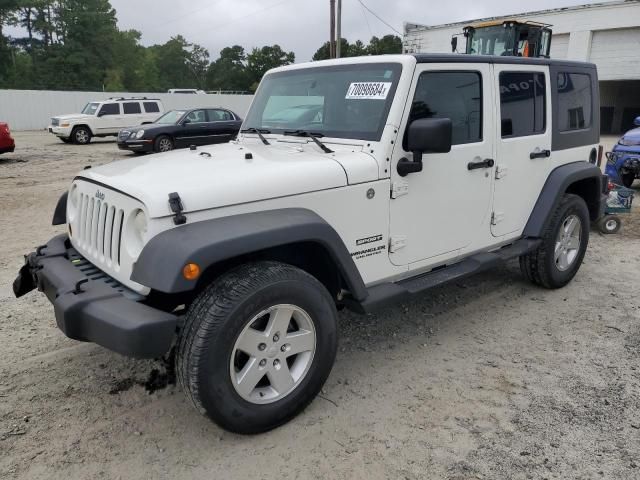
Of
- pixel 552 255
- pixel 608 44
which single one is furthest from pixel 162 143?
pixel 608 44

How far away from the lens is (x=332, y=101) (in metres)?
3.64

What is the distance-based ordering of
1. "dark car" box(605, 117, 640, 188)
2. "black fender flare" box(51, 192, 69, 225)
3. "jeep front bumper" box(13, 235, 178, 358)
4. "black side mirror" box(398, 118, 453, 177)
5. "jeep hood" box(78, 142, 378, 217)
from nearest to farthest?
"jeep front bumper" box(13, 235, 178, 358) → "jeep hood" box(78, 142, 378, 217) → "black side mirror" box(398, 118, 453, 177) → "black fender flare" box(51, 192, 69, 225) → "dark car" box(605, 117, 640, 188)

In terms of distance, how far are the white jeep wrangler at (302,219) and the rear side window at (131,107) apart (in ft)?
60.2

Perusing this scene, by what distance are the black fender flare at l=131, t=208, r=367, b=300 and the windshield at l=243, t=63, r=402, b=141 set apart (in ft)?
2.73

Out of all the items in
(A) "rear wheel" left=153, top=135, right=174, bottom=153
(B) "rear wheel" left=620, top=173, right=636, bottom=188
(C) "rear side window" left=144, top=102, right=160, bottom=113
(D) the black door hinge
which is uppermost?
(C) "rear side window" left=144, top=102, right=160, bottom=113

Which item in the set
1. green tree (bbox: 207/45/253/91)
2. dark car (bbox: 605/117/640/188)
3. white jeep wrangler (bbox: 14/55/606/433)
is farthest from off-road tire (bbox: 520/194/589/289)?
green tree (bbox: 207/45/253/91)

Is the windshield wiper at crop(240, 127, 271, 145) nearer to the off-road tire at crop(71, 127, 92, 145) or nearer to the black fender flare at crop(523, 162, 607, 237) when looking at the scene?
the black fender flare at crop(523, 162, 607, 237)

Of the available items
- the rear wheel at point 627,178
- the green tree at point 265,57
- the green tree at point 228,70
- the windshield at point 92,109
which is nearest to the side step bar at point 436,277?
the rear wheel at point 627,178

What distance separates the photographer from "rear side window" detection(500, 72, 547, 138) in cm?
412

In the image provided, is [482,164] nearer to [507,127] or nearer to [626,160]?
[507,127]

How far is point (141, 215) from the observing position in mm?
2674

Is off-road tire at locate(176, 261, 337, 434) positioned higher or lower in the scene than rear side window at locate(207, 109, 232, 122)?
lower

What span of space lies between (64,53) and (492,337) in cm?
5993

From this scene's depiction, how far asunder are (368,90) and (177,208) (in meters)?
1.60
